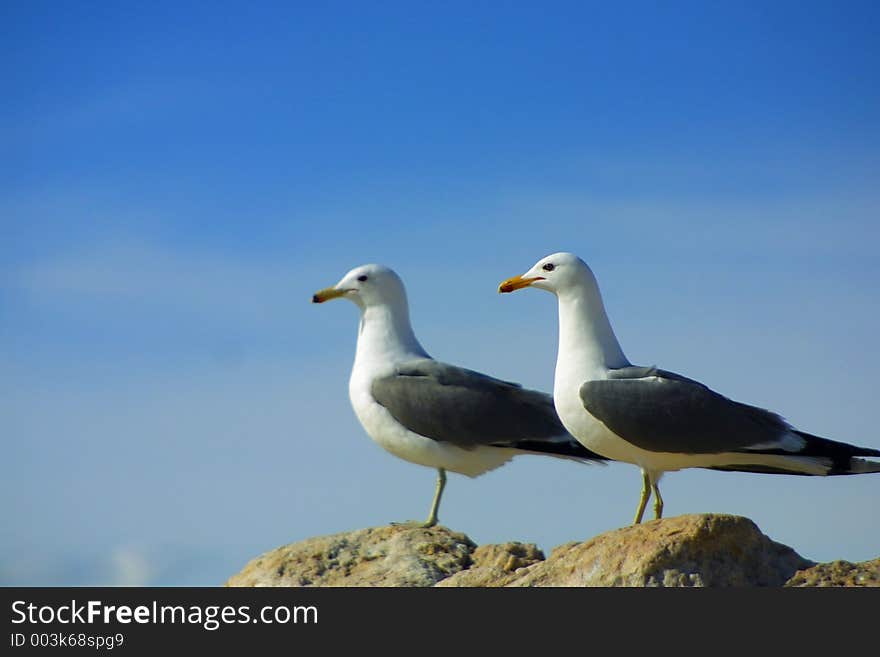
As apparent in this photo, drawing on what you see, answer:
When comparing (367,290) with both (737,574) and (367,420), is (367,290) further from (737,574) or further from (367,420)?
(737,574)

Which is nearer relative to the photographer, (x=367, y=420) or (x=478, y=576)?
(x=478, y=576)

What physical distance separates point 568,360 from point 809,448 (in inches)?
102

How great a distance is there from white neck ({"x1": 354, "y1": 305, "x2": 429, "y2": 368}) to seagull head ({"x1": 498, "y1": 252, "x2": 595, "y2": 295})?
7.50 feet

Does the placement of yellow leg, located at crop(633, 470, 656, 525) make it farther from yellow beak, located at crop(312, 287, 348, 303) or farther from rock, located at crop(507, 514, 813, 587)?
yellow beak, located at crop(312, 287, 348, 303)

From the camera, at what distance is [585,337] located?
13.6 meters

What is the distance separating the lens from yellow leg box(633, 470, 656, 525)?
13.0 metres

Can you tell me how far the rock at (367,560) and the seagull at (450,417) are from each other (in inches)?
31.5

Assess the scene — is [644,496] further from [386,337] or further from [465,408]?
[386,337]

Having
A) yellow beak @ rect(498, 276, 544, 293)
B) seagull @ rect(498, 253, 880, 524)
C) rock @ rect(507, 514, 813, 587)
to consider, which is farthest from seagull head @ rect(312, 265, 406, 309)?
rock @ rect(507, 514, 813, 587)
